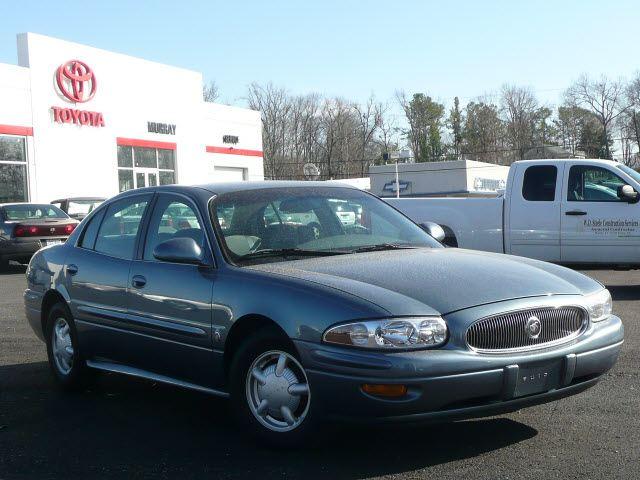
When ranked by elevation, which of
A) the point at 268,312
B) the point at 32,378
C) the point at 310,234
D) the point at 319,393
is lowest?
the point at 32,378

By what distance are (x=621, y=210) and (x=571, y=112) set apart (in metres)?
82.9

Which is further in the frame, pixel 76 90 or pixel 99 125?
pixel 99 125

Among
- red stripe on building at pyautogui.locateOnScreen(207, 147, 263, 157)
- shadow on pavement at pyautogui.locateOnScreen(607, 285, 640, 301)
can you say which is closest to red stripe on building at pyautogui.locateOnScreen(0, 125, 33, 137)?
red stripe on building at pyautogui.locateOnScreen(207, 147, 263, 157)

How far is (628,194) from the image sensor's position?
459 inches

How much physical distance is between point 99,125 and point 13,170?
4.82 m

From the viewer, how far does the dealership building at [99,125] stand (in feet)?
98.6

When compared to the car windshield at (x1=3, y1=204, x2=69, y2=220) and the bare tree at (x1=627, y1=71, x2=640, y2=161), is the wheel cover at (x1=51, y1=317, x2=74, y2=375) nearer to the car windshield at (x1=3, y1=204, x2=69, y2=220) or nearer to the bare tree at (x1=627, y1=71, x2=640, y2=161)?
the car windshield at (x1=3, y1=204, x2=69, y2=220)

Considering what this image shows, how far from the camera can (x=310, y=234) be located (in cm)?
564

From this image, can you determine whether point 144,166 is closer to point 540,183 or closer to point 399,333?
point 540,183

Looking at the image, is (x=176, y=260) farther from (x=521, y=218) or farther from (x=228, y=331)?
(x=521, y=218)

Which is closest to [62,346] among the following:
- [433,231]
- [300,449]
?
[300,449]

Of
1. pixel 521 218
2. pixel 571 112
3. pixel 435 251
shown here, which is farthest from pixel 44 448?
pixel 571 112

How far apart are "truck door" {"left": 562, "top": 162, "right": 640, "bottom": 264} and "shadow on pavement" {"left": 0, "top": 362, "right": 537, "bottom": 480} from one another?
283 inches

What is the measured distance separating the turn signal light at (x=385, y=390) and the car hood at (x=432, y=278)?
0.37 metres
